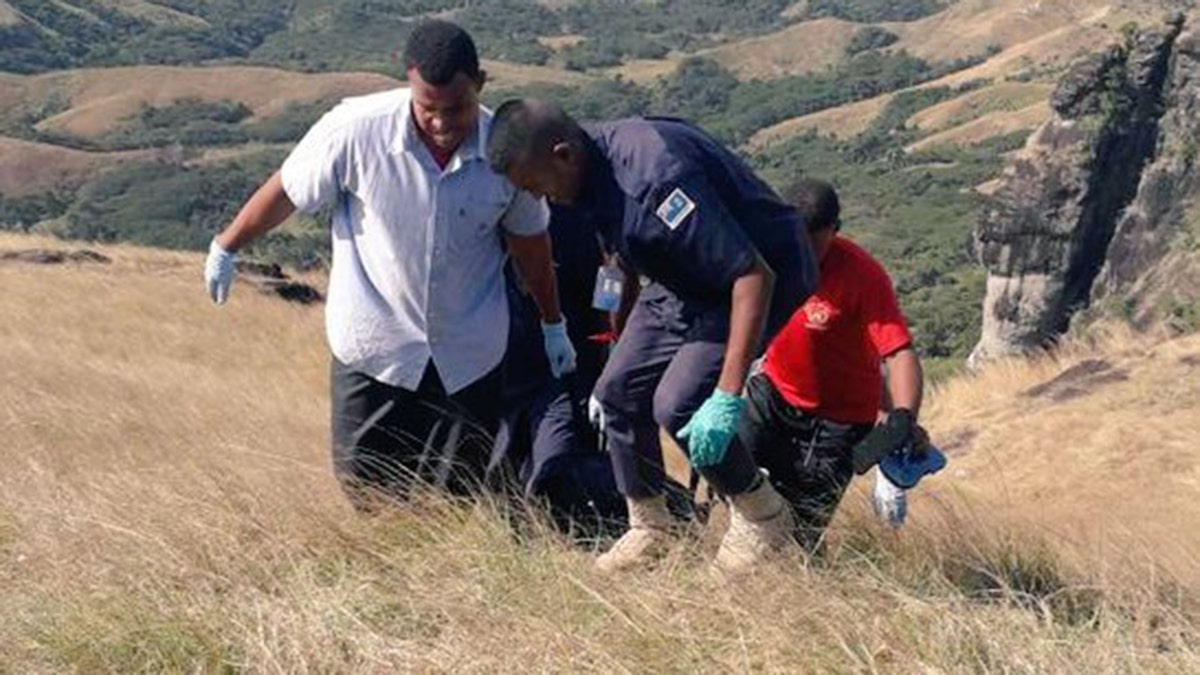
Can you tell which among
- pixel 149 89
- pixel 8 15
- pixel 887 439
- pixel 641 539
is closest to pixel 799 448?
pixel 887 439

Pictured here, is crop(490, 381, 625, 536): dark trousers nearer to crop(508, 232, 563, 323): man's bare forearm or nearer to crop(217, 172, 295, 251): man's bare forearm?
crop(508, 232, 563, 323): man's bare forearm

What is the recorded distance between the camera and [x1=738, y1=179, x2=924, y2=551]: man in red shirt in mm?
4961

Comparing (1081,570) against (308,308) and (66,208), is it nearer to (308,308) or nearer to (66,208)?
(308,308)

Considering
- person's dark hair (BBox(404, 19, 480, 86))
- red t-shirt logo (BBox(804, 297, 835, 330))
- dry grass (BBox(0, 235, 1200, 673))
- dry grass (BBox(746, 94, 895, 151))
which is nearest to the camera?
dry grass (BBox(0, 235, 1200, 673))

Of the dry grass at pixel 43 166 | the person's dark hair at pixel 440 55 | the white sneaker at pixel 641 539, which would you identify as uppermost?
the person's dark hair at pixel 440 55

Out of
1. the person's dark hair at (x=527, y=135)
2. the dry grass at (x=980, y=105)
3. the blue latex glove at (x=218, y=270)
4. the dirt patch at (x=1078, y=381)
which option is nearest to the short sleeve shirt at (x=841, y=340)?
the person's dark hair at (x=527, y=135)

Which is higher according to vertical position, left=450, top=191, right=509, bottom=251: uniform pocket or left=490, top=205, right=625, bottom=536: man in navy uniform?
left=450, top=191, right=509, bottom=251: uniform pocket

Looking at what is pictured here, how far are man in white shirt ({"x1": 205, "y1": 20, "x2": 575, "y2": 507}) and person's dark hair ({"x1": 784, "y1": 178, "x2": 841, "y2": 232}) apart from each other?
826 millimetres

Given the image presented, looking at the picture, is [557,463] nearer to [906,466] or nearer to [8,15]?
[906,466]

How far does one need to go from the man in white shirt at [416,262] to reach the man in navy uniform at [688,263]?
0.46 meters

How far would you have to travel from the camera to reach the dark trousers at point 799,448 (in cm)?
505

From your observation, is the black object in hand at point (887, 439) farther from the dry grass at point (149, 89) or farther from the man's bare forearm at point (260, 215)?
the dry grass at point (149, 89)

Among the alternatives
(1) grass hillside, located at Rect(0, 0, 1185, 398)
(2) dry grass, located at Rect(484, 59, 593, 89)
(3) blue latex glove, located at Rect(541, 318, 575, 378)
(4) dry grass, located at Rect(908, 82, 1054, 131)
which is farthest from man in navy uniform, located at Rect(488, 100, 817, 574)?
(2) dry grass, located at Rect(484, 59, 593, 89)

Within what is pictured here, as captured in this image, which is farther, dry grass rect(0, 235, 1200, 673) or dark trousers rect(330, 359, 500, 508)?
dark trousers rect(330, 359, 500, 508)
